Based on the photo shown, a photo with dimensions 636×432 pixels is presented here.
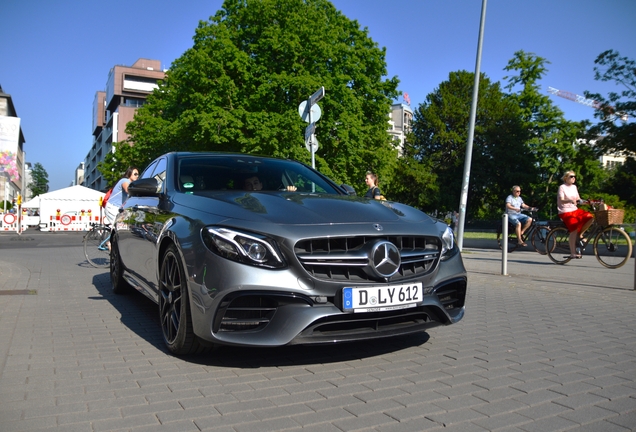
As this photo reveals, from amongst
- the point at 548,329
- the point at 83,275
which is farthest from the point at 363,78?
the point at 548,329

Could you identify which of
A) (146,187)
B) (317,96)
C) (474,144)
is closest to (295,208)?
(146,187)

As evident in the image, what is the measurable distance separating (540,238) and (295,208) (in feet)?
33.8

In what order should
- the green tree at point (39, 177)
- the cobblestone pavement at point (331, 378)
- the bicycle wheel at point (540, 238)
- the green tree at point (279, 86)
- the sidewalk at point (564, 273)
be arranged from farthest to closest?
the green tree at point (39, 177)
the green tree at point (279, 86)
the bicycle wheel at point (540, 238)
the sidewalk at point (564, 273)
the cobblestone pavement at point (331, 378)

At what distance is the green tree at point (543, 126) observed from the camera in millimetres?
43062

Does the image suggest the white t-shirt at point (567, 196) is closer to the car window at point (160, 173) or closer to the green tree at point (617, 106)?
the car window at point (160, 173)

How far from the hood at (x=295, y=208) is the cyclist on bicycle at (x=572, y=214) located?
27.3 ft

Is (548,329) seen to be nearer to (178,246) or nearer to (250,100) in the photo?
(178,246)

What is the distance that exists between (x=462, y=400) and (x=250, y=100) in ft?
86.4

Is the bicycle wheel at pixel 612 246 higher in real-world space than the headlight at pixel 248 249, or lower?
lower

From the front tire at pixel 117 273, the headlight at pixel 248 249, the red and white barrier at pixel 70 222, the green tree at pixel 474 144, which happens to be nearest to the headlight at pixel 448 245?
the headlight at pixel 248 249

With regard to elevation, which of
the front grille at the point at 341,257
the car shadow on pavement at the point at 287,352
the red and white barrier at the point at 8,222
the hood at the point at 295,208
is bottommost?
the red and white barrier at the point at 8,222

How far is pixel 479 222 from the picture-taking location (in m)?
27.8

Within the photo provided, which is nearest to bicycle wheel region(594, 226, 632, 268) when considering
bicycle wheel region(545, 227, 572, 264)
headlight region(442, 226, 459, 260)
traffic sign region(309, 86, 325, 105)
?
bicycle wheel region(545, 227, 572, 264)

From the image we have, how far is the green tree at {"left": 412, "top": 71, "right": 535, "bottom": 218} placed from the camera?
5144cm
